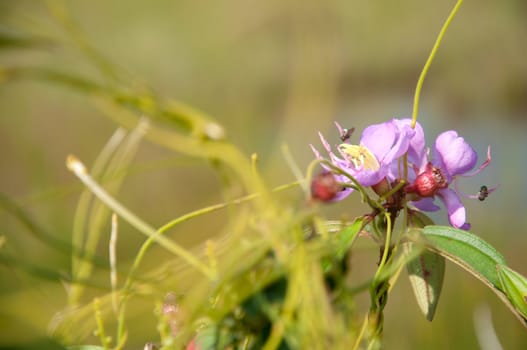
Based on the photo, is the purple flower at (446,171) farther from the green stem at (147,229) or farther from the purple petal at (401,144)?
the green stem at (147,229)

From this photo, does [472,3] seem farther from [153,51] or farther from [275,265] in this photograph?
[275,265]

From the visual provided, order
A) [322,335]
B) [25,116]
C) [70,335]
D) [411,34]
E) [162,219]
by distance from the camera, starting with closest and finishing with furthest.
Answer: [322,335] < [70,335] < [162,219] < [25,116] < [411,34]

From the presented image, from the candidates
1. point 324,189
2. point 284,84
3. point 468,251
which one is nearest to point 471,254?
point 468,251

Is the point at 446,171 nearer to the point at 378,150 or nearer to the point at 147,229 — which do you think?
the point at 378,150

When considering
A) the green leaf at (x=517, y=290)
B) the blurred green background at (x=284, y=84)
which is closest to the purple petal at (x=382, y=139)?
the green leaf at (x=517, y=290)

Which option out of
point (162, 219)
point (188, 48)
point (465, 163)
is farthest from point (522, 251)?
point (465, 163)

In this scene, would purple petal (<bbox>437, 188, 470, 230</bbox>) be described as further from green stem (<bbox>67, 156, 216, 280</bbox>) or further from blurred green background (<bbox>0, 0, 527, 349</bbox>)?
blurred green background (<bbox>0, 0, 527, 349</bbox>)
